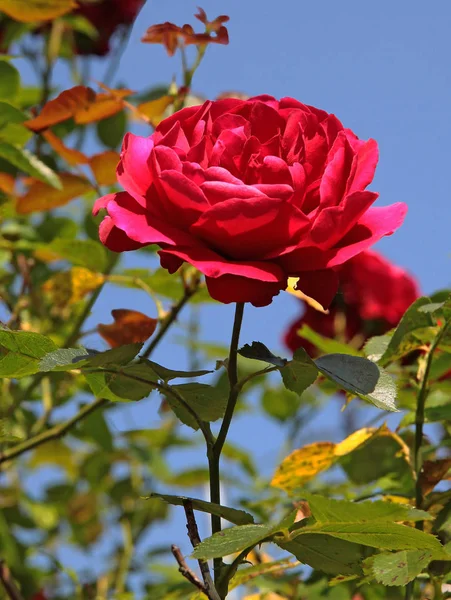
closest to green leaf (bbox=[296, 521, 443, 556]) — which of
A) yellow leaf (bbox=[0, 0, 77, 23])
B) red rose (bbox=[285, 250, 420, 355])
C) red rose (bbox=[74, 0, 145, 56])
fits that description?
yellow leaf (bbox=[0, 0, 77, 23])

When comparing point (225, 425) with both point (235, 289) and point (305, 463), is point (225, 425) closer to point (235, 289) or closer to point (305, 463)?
point (235, 289)

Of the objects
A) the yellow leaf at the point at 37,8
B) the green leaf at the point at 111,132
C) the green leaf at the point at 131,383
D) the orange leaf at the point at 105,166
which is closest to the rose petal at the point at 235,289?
the green leaf at the point at 131,383

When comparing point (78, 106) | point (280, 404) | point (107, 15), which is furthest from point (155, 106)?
point (107, 15)

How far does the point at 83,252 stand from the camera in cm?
120

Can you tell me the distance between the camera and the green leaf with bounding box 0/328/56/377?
630mm

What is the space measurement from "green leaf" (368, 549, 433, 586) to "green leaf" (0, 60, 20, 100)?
0.84 meters

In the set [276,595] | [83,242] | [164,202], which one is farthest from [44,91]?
[164,202]

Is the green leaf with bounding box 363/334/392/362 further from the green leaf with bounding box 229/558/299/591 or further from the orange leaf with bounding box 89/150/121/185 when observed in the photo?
the orange leaf with bounding box 89/150/121/185

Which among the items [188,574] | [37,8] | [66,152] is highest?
[37,8]

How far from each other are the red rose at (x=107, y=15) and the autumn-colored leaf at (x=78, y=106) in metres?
0.95

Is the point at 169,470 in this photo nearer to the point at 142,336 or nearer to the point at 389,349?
the point at 142,336

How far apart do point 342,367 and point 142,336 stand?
42 centimetres

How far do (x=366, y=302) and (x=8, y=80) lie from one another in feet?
2.60

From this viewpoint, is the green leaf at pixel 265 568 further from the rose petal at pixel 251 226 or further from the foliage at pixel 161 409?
the rose petal at pixel 251 226
